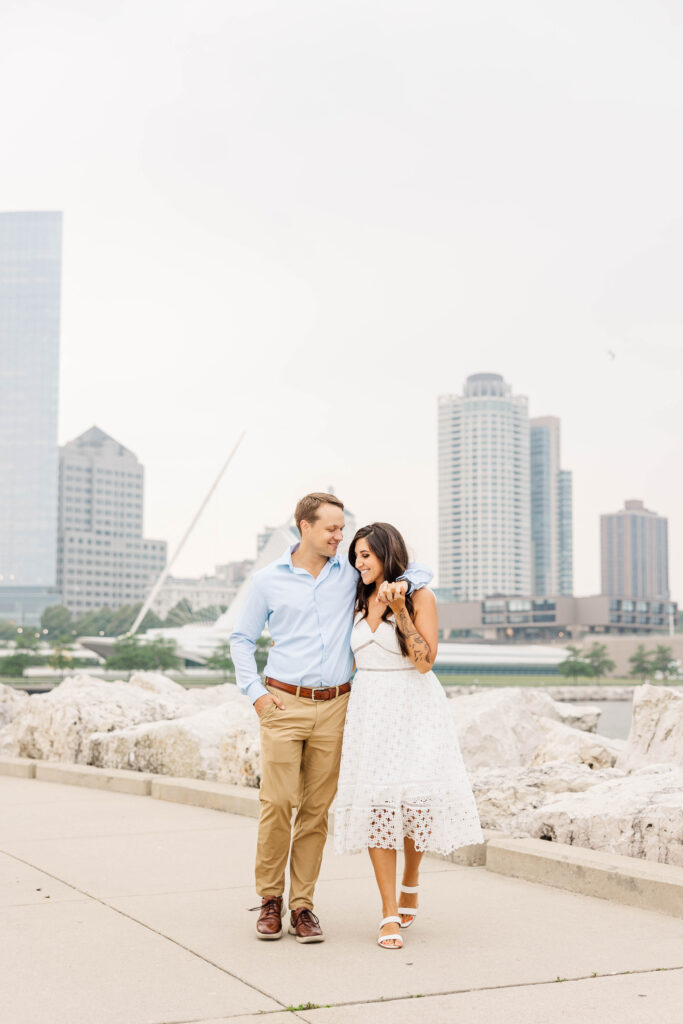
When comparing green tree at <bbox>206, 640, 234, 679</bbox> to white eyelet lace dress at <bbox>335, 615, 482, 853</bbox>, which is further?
green tree at <bbox>206, 640, 234, 679</bbox>

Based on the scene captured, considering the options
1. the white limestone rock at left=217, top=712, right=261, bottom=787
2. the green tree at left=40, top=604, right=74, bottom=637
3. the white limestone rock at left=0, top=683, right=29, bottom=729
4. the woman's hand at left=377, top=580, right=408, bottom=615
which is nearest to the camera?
the woman's hand at left=377, top=580, right=408, bottom=615

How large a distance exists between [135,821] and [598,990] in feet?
15.5

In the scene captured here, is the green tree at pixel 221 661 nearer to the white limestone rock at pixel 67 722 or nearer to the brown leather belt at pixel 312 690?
the white limestone rock at pixel 67 722

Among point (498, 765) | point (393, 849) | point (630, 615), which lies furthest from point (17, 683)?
point (630, 615)

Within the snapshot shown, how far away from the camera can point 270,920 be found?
4789mm

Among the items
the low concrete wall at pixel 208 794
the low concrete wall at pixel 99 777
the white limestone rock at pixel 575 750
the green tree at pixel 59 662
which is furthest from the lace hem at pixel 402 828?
the green tree at pixel 59 662

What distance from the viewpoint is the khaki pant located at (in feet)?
15.9

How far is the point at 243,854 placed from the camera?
6.85 m

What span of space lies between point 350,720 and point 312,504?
0.91m

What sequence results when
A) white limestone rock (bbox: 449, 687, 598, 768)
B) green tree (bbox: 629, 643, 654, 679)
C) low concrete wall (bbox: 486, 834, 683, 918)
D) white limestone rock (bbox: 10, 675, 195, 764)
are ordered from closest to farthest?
low concrete wall (bbox: 486, 834, 683, 918) → white limestone rock (bbox: 10, 675, 195, 764) → white limestone rock (bbox: 449, 687, 598, 768) → green tree (bbox: 629, 643, 654, 679)

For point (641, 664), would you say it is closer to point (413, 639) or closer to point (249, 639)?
point (249, 639)

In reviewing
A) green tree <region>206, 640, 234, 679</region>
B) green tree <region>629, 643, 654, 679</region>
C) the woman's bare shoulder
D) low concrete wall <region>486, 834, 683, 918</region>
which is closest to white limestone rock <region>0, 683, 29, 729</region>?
Result: low concrete wall <region>486, 834, 683, 918</region>

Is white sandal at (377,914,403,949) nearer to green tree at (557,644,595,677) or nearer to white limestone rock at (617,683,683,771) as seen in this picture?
white limestone rock at (617,683,683,771)

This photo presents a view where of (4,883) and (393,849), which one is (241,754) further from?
(393,849)
